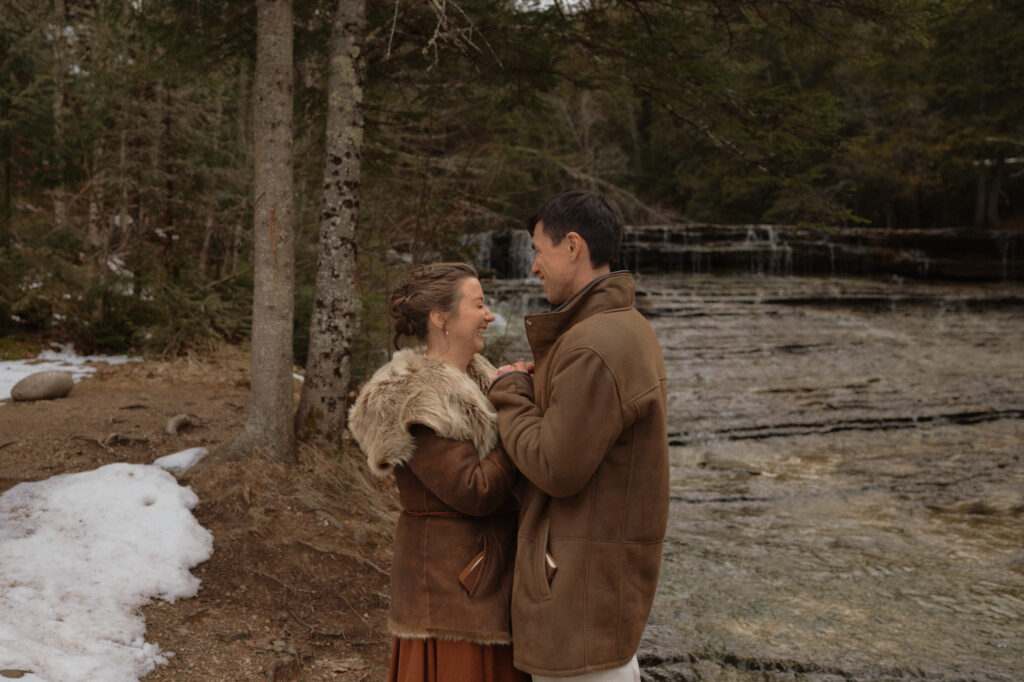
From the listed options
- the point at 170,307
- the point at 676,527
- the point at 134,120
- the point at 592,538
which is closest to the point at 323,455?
the point at 676,527

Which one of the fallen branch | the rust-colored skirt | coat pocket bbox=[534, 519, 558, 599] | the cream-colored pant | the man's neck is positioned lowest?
the fallen branch

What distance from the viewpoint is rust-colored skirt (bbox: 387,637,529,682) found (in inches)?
84.0

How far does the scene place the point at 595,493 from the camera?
1.91 m

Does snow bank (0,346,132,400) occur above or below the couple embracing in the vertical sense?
below

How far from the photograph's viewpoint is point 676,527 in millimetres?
6582

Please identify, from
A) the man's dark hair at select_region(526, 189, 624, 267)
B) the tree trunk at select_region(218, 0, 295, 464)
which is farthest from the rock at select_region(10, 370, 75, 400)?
the man's dark hair at select_region(526, 189, 624, 267)

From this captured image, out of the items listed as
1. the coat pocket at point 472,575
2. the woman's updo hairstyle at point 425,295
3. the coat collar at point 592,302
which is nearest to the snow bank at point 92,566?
the coat pocket at point 472,575

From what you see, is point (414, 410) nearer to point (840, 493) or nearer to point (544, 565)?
point (544, 565)

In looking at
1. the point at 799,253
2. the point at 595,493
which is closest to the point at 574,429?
the point at 595,493

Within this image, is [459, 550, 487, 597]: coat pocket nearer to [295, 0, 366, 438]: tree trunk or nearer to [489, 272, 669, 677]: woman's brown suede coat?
[489, 272, 669, 677]: woman's brown suede coat

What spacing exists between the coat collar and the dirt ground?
2.50 m

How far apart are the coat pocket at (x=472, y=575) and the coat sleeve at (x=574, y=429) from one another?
1.30ft

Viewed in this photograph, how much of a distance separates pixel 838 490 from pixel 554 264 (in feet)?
22.5

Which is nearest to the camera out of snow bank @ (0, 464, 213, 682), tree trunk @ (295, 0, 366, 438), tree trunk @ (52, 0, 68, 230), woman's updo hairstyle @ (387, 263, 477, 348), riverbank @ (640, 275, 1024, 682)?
woman's updo hairstyle @ (387, 263, 477, 348)
